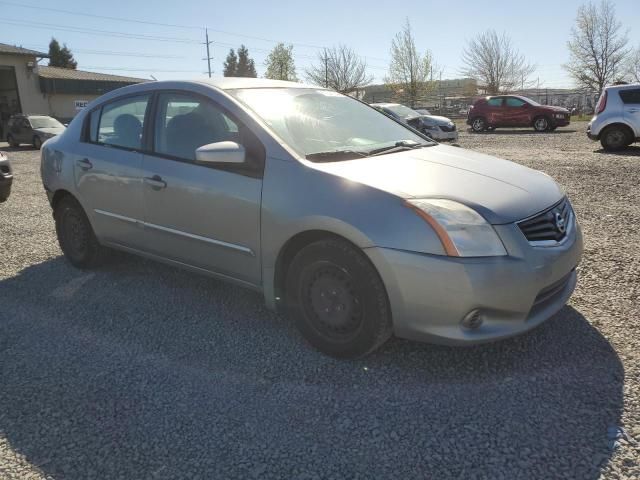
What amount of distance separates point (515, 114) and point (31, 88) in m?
30.4

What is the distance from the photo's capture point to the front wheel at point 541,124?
839 inches

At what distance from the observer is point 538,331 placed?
10.8 ft

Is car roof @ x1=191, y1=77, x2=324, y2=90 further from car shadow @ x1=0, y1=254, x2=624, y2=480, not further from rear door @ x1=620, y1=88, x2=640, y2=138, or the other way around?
rear door @ x1=620, y1=88, x2=640, y2=138

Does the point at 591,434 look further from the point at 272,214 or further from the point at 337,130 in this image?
the point at 337,130

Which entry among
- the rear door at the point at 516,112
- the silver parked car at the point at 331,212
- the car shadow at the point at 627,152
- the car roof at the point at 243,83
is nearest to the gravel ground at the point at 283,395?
the silver parked car at the point at 331,212

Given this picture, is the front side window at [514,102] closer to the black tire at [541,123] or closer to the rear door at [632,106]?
the black tire at [541,123]

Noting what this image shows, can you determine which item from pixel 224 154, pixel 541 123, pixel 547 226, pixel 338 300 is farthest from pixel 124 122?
pixel 541 123

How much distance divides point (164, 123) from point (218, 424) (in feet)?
7.56

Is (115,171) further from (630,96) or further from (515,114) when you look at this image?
(515,114)

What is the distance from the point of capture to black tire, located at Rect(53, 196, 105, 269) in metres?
4.64

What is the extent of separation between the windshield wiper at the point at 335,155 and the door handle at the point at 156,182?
3.83ft

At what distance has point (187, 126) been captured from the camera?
373 centimetres

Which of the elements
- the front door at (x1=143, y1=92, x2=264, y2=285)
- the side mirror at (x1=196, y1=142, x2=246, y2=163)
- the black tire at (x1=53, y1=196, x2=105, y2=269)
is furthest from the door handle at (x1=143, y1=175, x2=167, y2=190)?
the black tire at (x1=53, y1=196, x2=105, y2=269)

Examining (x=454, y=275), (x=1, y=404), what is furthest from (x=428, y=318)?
(x=1, y=404)
